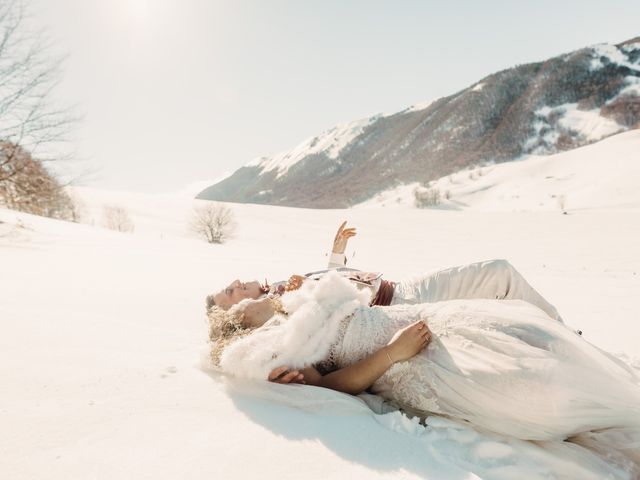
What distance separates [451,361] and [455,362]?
0.02m

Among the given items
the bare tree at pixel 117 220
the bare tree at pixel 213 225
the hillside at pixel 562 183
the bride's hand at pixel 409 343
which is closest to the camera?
the bride's hand at pixel 409 343

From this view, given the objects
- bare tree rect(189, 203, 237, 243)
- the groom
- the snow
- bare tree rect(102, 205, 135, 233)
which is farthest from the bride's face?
the snow

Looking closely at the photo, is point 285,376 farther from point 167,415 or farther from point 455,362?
point 455,362

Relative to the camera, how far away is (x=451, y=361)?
5.68ft

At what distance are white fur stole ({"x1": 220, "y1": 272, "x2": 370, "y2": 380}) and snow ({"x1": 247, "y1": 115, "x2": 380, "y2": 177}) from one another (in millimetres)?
126830

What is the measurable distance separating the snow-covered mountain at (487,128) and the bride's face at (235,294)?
73.9 meters

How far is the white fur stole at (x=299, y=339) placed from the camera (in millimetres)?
1847

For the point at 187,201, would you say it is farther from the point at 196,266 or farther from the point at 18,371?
the point at 18,371

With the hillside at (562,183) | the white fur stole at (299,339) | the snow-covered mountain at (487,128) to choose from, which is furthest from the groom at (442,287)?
the snow-covered mountain at (487,128)

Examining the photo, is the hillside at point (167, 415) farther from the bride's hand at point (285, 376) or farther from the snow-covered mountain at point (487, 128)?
the snow-covered mountain at point (487, 128)

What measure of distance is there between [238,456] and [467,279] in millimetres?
2245

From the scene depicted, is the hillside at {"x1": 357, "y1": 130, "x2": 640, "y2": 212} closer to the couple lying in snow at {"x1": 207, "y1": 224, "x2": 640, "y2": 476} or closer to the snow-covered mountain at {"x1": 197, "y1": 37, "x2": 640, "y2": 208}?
the snow-covered mountain at {"x1": 197, "y1": 37, "x2": 640, "y2": 208}

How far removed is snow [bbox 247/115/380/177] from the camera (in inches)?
5261

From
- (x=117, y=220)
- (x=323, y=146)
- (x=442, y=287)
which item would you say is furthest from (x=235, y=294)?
(x=323, y=146)
